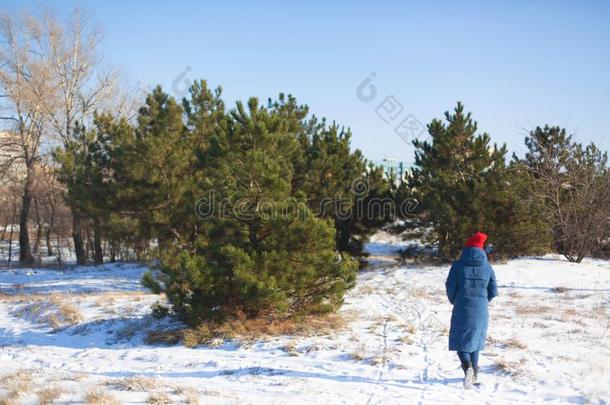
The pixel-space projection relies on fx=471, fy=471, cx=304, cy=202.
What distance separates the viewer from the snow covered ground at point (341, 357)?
550cm

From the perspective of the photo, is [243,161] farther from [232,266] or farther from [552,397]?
[552,397]

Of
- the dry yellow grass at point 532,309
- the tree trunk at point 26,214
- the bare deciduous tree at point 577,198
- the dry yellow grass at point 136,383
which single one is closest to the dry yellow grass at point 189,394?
the dry yellow grass at point 136,383

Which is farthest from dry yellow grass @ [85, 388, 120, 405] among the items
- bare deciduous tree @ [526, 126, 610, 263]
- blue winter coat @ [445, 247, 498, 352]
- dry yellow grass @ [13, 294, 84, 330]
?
bare deciduous tree @ [526, 126, 610, 263]

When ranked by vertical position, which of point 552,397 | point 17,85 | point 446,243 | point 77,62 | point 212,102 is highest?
point 77,62

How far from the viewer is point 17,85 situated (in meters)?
25.3

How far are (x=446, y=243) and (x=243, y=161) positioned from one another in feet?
34.9

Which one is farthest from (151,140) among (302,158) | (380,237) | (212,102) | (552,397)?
(380,237)

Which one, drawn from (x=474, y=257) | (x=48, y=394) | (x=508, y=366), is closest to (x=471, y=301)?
(x=474, y=257)

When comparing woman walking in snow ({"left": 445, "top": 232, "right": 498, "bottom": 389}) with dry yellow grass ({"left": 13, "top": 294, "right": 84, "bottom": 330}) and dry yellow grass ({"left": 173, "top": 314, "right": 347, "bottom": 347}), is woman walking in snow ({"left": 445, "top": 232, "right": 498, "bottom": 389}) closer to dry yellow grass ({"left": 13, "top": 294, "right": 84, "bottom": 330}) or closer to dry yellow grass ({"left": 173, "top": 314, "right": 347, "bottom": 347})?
dry yellow grass ({"left": 173, "top": 314, "right": 347, "bottom": 347})

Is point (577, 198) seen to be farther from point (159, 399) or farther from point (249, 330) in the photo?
point (159, 399)

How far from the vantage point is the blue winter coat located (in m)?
5.51

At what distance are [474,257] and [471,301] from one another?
521 mm

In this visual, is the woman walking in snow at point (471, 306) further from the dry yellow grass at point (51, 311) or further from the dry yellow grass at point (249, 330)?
the dry yellow grass at point (51, 311)

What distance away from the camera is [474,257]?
562cm
